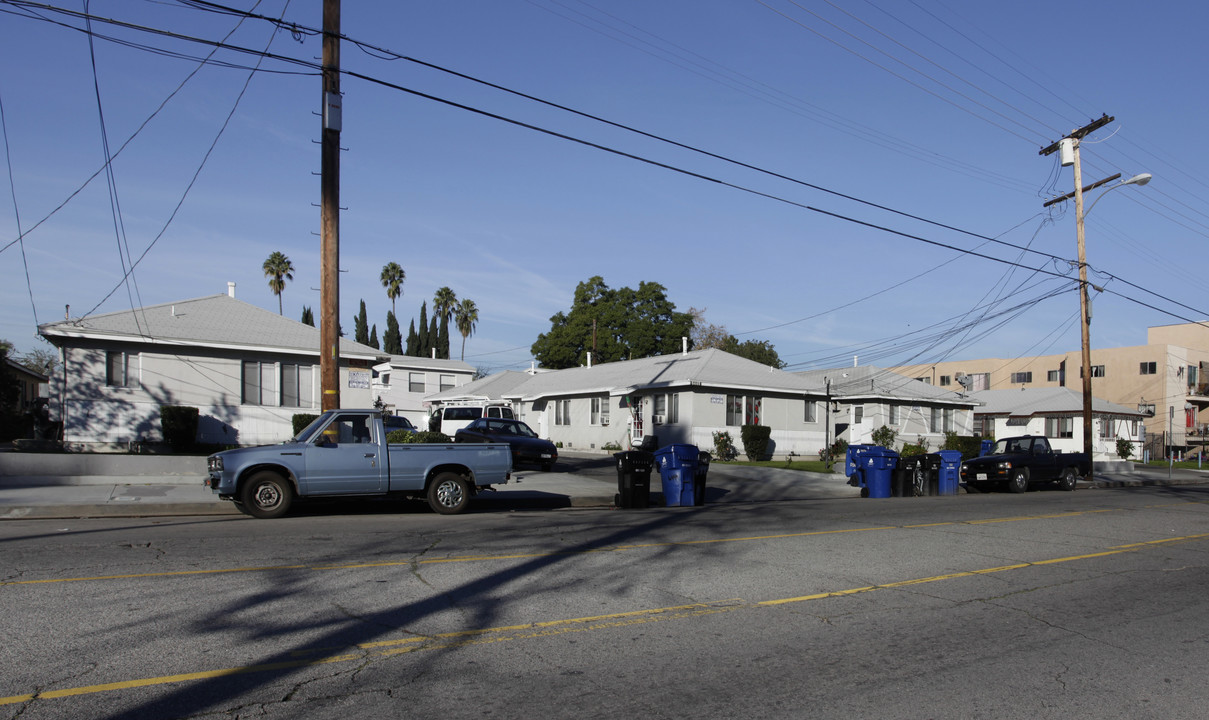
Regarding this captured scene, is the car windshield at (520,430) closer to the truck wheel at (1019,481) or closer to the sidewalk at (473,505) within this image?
the sidewalk at (473,505)

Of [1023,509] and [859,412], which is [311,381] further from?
[859,412]

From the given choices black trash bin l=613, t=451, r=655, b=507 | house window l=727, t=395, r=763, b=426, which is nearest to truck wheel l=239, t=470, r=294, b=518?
black trash bin l=613, t=451, r=655, b=507

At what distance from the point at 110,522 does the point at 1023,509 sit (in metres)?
17.2

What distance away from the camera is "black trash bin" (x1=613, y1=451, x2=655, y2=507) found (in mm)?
17531

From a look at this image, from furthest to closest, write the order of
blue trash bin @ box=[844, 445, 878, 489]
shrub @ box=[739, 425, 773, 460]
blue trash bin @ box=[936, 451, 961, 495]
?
shrub @ box=[739, 425, 773, 460] < blue trash bin @ box=[936, 451, 961, 495] < blue trash bin @ box=[844, 445, 878, 489]

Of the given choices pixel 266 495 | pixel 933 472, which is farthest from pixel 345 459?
pixel 933 472

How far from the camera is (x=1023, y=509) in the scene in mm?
17625

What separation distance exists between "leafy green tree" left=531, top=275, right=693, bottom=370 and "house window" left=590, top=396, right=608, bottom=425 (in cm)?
2753

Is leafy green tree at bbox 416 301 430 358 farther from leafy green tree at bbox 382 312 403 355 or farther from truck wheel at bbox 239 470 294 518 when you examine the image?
truck wheel at bbox 239 470 294 518

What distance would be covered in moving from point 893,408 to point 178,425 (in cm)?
3196

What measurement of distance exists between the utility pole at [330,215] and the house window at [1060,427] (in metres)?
45.8

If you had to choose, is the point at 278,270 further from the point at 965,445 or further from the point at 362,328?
the point at 965,445

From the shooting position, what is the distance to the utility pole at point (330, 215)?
51.0 ft

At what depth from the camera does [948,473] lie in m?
24.2
